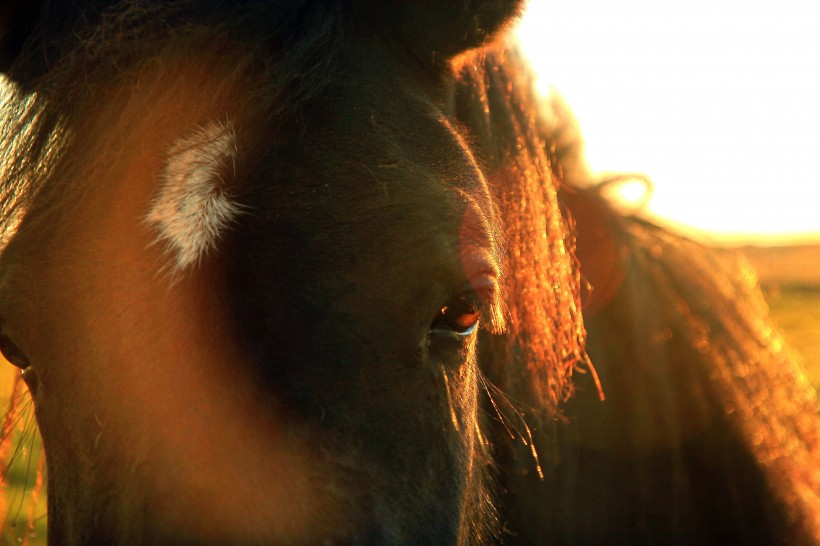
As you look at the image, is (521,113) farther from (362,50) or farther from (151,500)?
(151,500)

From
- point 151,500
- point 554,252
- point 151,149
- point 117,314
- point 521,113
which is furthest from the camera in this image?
point 521,113

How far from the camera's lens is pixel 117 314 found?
157cm

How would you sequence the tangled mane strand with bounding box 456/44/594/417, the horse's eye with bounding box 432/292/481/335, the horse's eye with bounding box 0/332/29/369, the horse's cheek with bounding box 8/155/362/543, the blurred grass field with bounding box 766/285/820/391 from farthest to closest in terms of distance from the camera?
1. the blurred grass field with bounding box 766/285/820/391
2. the tangled mane strand with bounding box 456/44/594/417
3. the horse's eye with bounding box 0/332/29/369
4. the horse's eye with bounding box 432/292/481/335
5. the horse's cheek with bounding box 8/155/362/543

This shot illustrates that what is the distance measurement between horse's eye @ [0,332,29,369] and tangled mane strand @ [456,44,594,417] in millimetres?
1306

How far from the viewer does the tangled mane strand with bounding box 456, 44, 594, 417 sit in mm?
2422

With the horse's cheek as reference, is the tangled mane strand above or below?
above

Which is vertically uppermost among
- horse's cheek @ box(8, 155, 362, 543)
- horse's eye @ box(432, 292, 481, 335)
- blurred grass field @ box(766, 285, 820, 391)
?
blurred grass field @ box(766, 285, 820, 391)

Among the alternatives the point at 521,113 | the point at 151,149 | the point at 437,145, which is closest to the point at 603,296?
the point at 521,113

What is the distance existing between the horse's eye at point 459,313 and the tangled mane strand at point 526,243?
0.53 meters

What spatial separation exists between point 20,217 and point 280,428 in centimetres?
78

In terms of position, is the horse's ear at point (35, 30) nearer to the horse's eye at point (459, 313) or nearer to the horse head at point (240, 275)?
the horse head at point (240, 275)

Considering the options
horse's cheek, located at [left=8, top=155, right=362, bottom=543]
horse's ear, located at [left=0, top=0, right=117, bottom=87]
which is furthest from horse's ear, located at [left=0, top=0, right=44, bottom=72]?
horse's cheek, located at [left=8, top=155, right=362, bottom=543]

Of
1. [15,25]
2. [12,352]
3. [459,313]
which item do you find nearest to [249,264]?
[459,313]

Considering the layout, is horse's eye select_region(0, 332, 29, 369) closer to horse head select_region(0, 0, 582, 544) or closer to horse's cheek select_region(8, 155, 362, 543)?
horse head select_region(0, 0, 582, 544)
